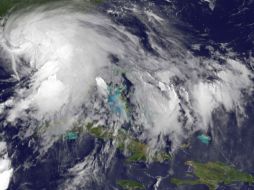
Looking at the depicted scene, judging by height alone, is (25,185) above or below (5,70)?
below

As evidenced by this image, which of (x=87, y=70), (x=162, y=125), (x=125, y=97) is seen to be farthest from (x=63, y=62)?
(x=162, y=125)

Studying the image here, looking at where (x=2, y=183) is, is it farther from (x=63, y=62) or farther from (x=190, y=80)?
(x=190, y=80)

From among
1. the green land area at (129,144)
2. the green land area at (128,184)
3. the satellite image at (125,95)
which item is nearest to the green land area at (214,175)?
the satellite image at (125,95)

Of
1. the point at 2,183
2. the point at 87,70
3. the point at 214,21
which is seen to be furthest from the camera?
the point at 214,21

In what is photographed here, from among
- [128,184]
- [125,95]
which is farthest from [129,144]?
[125,95]

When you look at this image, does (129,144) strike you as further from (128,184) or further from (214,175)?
(214,175)

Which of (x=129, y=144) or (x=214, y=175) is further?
(x=214, y=175)

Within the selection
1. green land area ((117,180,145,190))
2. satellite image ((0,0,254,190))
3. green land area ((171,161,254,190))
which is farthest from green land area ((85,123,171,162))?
green land area ((171,161,254,190))
